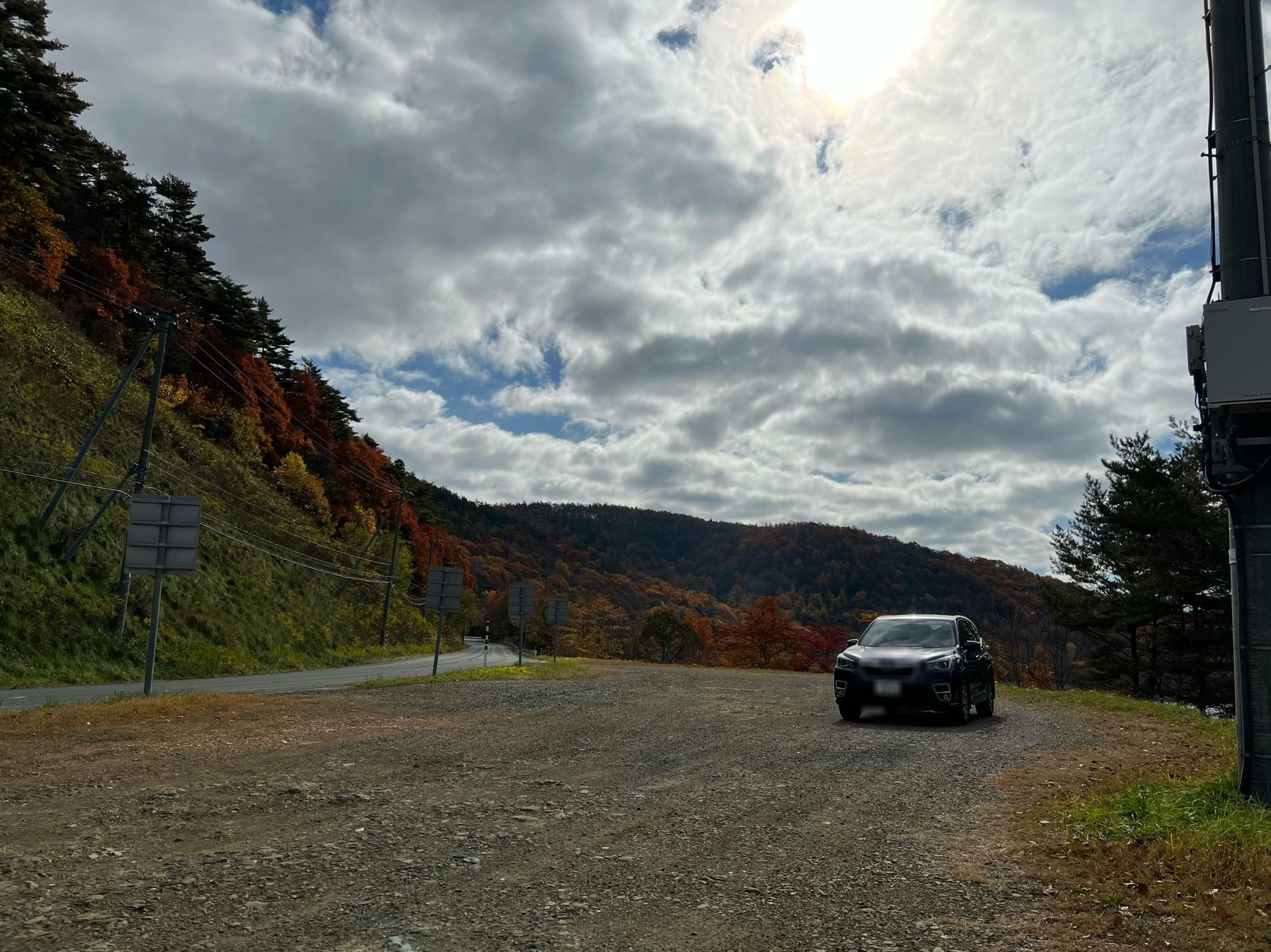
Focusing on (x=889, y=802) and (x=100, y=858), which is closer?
(x=100, y=858)

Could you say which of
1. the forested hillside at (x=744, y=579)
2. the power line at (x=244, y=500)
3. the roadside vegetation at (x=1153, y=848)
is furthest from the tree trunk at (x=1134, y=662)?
the power line at (x=244, y=500)

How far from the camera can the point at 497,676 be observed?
24.7 m

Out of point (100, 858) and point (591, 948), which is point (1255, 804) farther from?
point (100, 858)

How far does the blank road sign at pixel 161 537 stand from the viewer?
51.7 ft

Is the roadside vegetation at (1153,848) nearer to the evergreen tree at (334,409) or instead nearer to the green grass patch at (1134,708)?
the green grass patch at (1134,708)

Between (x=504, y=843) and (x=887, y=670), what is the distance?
8.36 metres

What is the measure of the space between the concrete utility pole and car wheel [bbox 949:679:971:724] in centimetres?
617

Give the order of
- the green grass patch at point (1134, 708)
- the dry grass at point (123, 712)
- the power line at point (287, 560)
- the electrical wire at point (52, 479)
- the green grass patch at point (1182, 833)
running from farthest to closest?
the power line at point (287, 560)
the electrical wire at point (52, 479)
the green grass patch at point (1134, 708)
the dry grass at point (123, 712)
the green grass patch at point (1182, 833)

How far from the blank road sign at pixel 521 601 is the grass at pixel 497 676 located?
7.40 ft

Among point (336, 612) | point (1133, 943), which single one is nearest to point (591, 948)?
point (1133, 943)

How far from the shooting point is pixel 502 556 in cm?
14625

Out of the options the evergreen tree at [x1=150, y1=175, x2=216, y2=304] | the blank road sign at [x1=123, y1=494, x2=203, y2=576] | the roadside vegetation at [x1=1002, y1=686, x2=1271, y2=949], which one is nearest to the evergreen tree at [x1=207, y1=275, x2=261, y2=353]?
the evergreen tree at [x1=150, y1=175, x2=216, y2=304]

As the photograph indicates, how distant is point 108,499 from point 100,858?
25.8 m

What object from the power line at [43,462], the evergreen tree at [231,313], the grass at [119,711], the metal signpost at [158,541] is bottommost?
the grass at [119,711]
